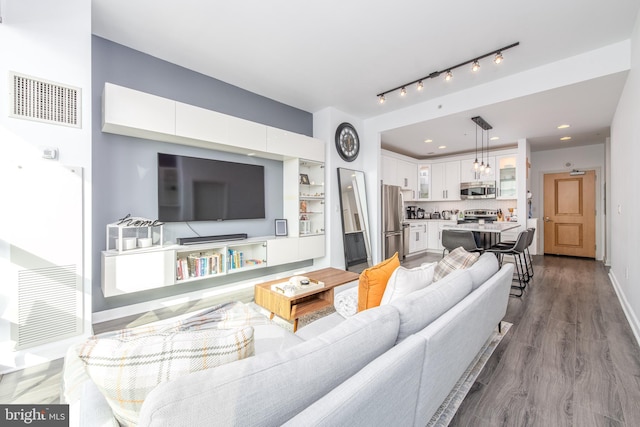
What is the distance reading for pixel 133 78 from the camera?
9.49ft

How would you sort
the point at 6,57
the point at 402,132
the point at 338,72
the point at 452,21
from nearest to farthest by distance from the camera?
the point at 6,57 → the point at 452,21 → the point at 338,72 → the point at 402,132

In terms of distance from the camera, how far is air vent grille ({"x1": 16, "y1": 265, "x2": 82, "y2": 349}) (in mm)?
1975

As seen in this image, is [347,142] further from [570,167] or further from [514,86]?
[570,167]

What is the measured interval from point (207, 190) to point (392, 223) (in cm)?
363

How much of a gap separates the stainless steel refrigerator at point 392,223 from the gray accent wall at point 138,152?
8.99ft

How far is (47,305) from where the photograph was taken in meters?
2.05

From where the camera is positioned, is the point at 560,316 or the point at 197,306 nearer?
the point at 560,316

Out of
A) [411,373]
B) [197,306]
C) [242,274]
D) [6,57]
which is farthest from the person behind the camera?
[242,274]

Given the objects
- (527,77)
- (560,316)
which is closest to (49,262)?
(560,316)

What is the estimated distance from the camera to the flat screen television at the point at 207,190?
3.07 metres

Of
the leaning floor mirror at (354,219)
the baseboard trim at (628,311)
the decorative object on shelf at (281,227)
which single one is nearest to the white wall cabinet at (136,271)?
the decorative object on shelf at (281,227)

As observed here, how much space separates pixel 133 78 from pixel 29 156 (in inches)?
52.8

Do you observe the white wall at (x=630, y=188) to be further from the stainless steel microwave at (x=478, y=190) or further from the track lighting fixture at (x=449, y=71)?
the stainless steel microwave at (x=478, y=190)

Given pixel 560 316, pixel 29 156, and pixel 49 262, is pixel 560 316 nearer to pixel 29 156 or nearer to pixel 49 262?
pixel 49 262
